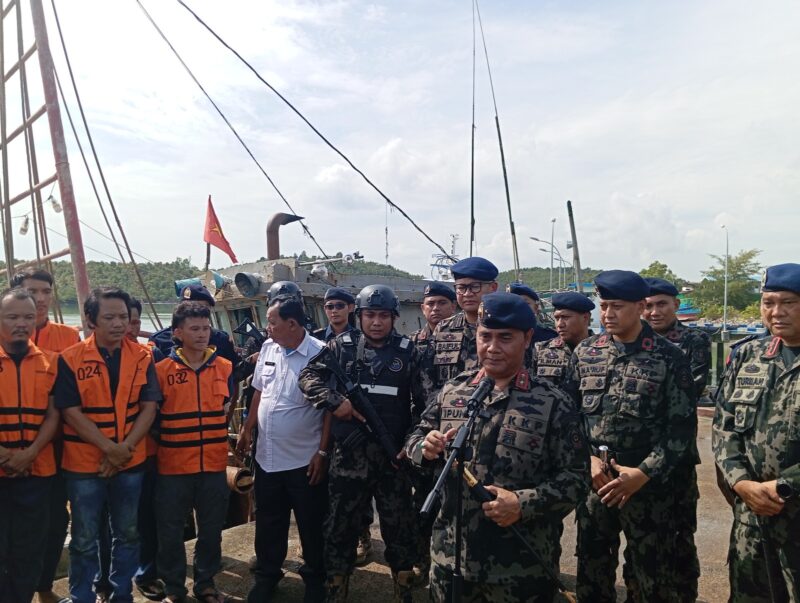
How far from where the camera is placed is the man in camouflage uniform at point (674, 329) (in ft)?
15.9

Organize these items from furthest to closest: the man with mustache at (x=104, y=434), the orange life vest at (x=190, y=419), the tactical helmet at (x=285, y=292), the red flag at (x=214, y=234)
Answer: the red flag at (x=214, y=234) → the tactical helmet at (x=285, y=292) → the orange life vest at (x=190, y=419) → the man with mustache at (x=104, y=434)

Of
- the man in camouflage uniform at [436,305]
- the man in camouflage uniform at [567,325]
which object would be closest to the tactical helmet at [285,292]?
the man in camouflage uniform at [436,305]

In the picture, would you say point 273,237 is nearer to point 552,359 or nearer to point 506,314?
point 552,359

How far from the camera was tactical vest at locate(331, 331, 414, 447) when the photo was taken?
3523 millimetres

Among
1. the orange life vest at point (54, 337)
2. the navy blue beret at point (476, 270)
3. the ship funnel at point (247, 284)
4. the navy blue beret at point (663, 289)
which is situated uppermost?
the ship funnel at point (247, 284)

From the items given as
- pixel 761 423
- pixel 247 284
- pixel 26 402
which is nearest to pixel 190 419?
pixel 26 402

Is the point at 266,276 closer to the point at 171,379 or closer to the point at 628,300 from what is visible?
the point at 171,379

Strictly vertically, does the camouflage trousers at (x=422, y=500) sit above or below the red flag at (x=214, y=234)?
below

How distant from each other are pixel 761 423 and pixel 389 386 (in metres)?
1.97

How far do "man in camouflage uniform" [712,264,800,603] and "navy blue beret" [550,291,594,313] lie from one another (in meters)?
1.89

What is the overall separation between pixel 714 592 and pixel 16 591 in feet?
13.9

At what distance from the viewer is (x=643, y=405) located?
302 cm

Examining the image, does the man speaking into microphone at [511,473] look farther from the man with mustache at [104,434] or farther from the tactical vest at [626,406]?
the man with mustache at [104,434]

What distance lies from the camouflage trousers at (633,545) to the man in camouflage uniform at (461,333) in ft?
3.58
